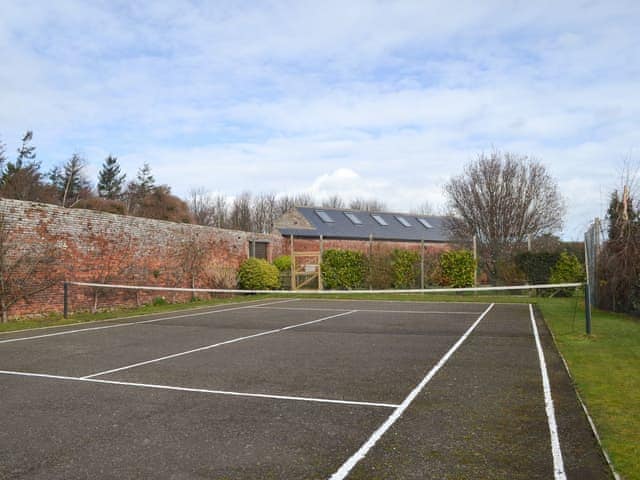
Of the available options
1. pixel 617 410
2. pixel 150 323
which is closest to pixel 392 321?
pixel 150 323

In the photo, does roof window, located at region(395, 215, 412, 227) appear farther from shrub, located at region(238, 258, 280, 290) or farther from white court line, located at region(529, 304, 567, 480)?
white court line, located at region(529, 304, 567, 480)

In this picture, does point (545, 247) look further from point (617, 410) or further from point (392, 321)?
point (617, 410)

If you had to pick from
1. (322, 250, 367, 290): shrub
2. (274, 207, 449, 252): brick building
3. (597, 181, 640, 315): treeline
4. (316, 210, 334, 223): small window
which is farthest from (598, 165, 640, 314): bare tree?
(316, 210, 334, 223): small window

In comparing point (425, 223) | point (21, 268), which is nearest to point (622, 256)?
point (21, 268)

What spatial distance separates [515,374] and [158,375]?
495 cm

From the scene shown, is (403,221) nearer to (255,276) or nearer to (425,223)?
(425,223)

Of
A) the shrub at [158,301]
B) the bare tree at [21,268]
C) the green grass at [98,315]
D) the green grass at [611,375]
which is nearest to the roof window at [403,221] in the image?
the green grass at [98,315]

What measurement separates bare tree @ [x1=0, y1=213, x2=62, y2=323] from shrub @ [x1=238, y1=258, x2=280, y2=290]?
10.1m

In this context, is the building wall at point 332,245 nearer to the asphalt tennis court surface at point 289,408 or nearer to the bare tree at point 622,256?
the bare tree at point 622,256

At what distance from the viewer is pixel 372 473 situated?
13.8 feet

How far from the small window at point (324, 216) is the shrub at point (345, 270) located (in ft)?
43.2

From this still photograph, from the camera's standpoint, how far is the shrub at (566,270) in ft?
75.6

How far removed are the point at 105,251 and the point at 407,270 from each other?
1326 centimetres

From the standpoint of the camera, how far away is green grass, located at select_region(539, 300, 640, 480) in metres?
4.80
